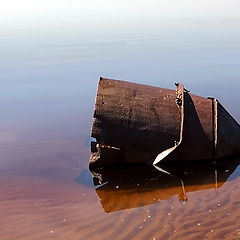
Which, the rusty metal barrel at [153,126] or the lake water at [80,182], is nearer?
the lake water at [80,182]

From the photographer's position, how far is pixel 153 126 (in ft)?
20.7

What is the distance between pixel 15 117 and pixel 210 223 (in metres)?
6.48

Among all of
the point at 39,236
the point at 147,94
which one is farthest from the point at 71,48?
the point at 39,236

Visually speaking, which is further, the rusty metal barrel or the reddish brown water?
the rusty metal barrel

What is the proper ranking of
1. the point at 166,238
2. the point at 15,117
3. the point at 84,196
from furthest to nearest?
the point at 15,117, the point at 84,196, the point at 166,238

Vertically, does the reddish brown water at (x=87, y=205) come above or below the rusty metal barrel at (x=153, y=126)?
below

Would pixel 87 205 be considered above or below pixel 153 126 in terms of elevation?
below

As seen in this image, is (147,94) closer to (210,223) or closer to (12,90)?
(210,223)

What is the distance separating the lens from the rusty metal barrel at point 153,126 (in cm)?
627

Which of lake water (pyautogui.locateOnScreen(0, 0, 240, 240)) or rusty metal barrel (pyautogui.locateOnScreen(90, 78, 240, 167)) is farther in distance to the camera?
rusty metal barrel (pyautogui.locateOnScreen(90, 78, 240, 167))

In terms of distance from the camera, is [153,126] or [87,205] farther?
[153,126]

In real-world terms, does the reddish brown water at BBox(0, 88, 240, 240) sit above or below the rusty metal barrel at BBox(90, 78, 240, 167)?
below

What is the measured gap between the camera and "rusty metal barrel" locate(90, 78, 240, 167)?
627 cm

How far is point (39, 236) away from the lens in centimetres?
484
